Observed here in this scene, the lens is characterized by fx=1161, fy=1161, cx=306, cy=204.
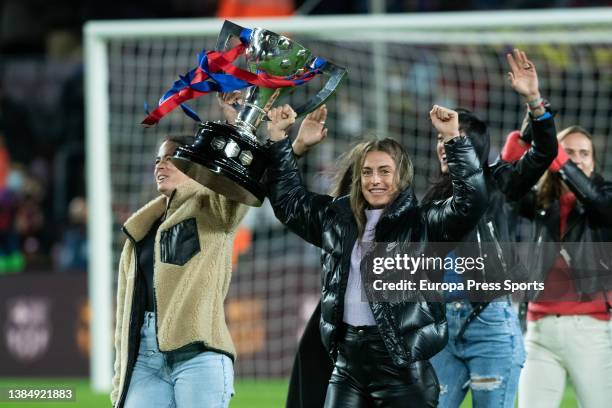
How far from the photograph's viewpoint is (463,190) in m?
4.36

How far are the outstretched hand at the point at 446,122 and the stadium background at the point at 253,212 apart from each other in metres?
5.17

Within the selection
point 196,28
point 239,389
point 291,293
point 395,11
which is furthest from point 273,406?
point 395,11

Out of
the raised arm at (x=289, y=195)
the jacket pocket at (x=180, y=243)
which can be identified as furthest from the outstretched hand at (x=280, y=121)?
the jacket pocket at (x=180, y=243)

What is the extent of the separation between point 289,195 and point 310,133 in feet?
1.29

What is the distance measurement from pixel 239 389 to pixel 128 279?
A: 208 inches

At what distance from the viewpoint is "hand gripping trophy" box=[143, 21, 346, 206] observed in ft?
14.8

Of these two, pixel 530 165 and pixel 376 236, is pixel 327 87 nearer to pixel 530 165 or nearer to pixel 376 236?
pixel 376 236

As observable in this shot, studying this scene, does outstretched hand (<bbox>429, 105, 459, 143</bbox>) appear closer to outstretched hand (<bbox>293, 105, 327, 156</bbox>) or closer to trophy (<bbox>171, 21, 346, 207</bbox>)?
trophy (<bbox>171, 21, 346, 207</bbox>)

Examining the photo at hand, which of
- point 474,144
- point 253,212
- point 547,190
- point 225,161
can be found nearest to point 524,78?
point 474,144

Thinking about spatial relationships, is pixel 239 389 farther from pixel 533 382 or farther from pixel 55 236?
pixel 533 382

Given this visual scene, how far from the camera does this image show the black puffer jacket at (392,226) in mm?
4367

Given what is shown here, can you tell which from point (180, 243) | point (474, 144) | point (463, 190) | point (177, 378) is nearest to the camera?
point (463, 190)

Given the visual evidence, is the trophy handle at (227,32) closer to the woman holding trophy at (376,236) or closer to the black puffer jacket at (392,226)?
the woman holding trophy at (376,236)

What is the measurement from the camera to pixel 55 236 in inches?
512
